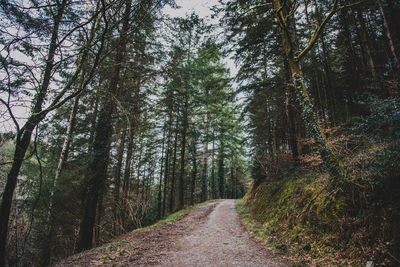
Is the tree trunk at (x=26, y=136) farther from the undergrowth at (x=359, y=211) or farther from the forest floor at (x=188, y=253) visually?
the undergrowth at (x=359, y=211)

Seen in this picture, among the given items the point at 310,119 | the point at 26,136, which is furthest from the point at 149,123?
the point at 310,119

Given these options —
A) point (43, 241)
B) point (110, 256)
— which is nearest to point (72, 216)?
point (43, 241)

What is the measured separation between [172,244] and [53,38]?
5186 millimetres

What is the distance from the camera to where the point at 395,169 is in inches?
112

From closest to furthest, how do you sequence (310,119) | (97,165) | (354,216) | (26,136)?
(26,136) < (354,216) < (310,119) < (97,165)

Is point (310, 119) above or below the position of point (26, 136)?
above

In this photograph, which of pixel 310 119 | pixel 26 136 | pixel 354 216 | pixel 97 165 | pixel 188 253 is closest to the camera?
pixel 26 136

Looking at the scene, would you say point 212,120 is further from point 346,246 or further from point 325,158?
point 346,246

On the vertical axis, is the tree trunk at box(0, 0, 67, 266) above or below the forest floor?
above

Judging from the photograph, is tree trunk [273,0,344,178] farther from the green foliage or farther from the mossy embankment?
the green foliage

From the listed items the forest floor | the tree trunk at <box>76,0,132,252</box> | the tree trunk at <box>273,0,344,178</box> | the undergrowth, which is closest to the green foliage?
the undergrowth

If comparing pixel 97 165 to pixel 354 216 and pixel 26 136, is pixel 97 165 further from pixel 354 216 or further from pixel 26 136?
pixel 354 216

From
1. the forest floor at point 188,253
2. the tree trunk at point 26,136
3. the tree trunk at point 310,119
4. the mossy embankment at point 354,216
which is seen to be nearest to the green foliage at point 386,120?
the mossy embankment at point 354,216

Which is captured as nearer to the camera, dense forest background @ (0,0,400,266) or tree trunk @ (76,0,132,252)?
dense forest background @ (0,0,400,266)
